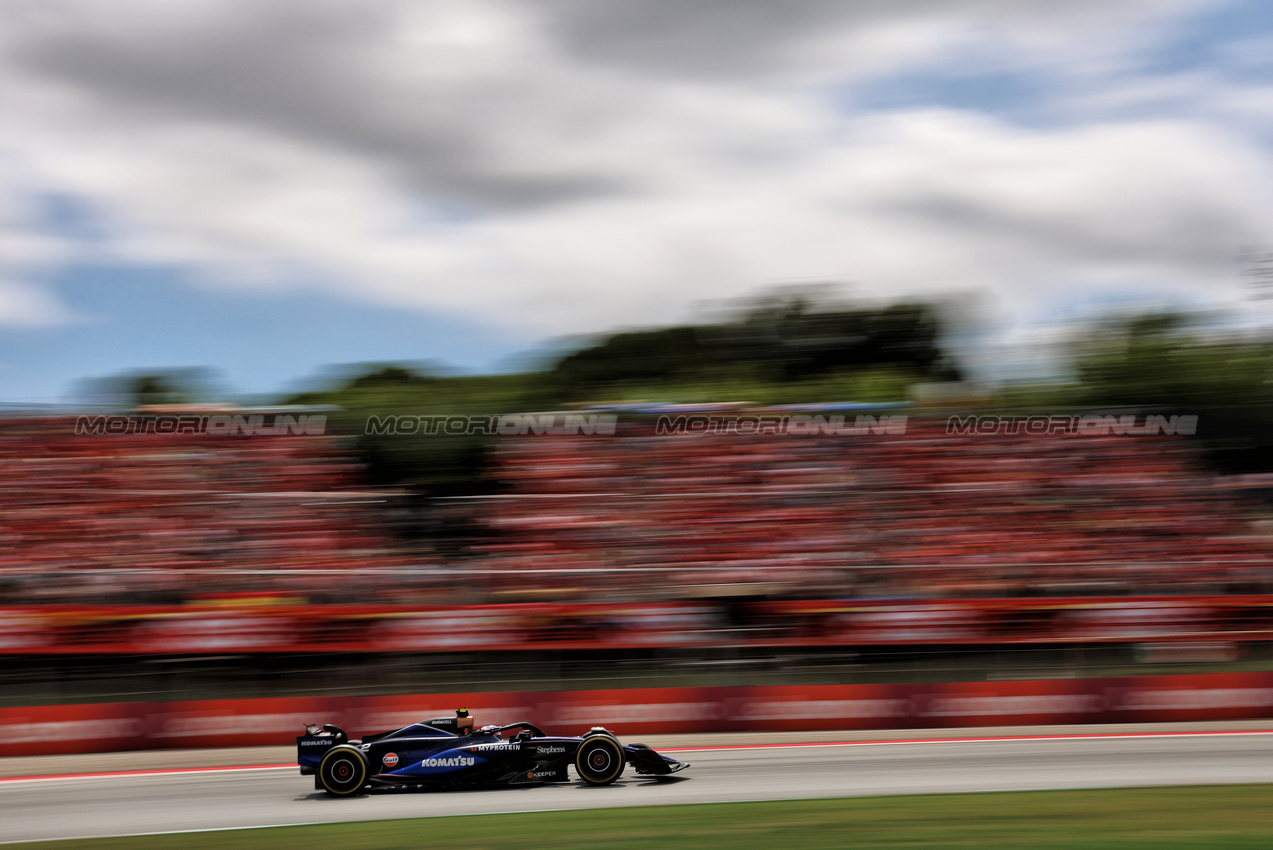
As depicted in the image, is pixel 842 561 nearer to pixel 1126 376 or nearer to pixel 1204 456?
pixel 1204 456

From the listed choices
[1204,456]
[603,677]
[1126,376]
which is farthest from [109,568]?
[1126,376]

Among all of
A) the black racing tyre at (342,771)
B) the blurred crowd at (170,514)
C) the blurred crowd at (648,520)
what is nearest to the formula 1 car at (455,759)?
the black racing tyre at (342,771)

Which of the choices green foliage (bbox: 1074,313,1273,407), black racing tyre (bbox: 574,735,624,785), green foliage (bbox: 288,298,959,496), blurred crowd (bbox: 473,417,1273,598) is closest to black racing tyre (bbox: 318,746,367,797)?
black racing tyre (bbox: 574,735,624,785)

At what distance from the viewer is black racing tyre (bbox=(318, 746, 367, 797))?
9.82 meters

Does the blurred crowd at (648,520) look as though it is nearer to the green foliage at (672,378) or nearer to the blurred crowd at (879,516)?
the blurred crowd at (879,516)

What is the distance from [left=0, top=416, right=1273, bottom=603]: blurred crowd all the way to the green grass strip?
24.7ft

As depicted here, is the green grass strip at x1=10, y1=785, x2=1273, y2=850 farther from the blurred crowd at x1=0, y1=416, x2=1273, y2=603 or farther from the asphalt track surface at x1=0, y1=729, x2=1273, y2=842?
the blurred crowd at x1=0, y1=416, x2=1273, y2=603

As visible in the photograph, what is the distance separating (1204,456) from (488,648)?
15439mm

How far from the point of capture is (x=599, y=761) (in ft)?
32.3

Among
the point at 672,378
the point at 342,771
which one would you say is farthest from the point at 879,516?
the point at 672,378

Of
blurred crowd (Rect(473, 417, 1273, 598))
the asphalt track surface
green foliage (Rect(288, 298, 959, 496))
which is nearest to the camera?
the asphalt track surface

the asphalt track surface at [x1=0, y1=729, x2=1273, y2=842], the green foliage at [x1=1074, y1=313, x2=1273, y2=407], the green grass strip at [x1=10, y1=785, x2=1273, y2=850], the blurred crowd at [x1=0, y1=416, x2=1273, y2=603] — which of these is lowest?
the asphalt track surface at [x1=0, y1=729, x2=1273, y2=842]

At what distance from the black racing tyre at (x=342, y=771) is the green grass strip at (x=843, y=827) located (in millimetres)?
1118

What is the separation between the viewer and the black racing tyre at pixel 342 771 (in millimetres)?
9820
